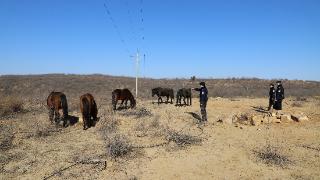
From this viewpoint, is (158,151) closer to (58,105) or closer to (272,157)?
(272,157)

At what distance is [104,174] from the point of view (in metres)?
9.93

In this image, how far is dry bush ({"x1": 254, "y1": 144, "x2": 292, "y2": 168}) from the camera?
10.9 meters

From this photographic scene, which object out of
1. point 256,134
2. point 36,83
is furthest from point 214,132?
point 36,83

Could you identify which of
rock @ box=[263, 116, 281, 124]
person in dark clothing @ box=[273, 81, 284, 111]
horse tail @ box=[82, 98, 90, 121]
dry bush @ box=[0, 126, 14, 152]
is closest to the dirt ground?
dry bush @ box=[0, 126, 14, 152]

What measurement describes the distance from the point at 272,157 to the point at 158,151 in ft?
10.9

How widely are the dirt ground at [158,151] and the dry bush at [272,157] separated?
0.21 feet

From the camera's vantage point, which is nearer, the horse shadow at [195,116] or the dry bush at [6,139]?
the dry bush at [6,139]

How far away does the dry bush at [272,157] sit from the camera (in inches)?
429

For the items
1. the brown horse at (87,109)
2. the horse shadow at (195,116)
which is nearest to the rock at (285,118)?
the horse shadow at (195,116)

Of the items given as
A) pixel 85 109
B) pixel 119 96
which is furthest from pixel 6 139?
pixel 119 96

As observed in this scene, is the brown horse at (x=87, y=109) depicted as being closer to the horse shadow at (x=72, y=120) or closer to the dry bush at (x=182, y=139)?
the horse shadow at (x=72, y=120)

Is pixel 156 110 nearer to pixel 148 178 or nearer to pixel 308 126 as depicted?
pixel 308 126

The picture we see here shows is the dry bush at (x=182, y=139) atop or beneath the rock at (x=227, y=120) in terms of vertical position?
beneath

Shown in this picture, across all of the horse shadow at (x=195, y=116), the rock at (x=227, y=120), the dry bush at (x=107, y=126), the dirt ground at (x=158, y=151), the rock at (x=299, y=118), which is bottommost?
the dirt ground at (x=158, y=151)
